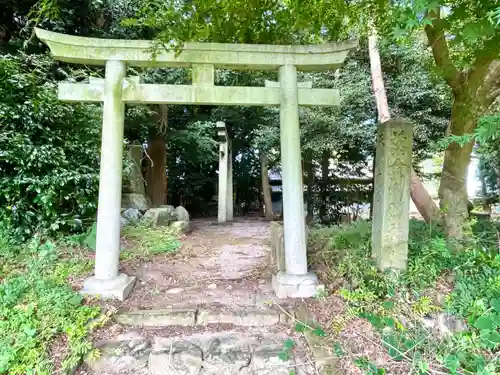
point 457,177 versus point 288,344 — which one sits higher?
point 457,177

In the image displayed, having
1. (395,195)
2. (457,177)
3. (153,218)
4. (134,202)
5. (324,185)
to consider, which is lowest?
(153,218)

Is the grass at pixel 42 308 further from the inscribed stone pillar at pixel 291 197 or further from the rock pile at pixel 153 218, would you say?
the rock pile at pixel 153 218

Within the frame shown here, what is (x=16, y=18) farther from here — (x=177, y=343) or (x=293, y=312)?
(x=293, y=312)

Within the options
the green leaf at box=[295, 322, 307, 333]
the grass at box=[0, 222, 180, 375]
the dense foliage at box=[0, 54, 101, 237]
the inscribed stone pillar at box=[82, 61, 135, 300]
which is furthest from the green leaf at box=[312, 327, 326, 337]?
the dense foliage at box=[0, 54, 101, 237]

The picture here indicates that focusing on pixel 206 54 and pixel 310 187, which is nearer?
pixel 206 54

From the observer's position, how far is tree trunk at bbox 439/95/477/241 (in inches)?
132

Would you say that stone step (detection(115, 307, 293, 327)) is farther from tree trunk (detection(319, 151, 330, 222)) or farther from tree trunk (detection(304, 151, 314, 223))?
tree trunk (detection(319, 151, 330, 222))

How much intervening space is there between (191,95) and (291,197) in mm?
1466

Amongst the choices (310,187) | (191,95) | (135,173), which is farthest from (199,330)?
(310,187)

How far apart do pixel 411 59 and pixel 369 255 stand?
636 cm

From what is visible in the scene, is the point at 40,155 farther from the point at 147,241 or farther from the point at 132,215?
the point at 132,215

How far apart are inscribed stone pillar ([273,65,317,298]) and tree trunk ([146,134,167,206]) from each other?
21.0 feet

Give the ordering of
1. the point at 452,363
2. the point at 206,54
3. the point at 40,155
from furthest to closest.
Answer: the point at 40,155 → the point at 206,54 → the point at 452,363

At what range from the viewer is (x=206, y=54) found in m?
3.10
